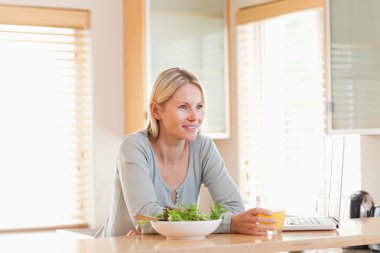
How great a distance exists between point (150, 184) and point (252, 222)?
396 millimetres

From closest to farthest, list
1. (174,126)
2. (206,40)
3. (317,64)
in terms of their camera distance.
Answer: (174,126), (317,64), (206,40)

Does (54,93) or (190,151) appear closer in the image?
(190,151)

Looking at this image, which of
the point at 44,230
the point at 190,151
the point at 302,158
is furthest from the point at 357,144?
the point at 44,230

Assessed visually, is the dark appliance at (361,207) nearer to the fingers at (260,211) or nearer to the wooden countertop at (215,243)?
the wooden countertop at (215,243)

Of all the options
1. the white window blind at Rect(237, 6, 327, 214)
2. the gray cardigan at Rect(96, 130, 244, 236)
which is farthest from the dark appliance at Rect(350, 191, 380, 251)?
the white window blind at Rect(237, 6, 327, 214)

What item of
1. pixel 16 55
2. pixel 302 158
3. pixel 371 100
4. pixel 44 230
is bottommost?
pixel 44 230

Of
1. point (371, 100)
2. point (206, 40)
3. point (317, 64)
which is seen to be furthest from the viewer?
point (206, 40)

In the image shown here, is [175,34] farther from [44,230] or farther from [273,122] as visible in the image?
[44,230]

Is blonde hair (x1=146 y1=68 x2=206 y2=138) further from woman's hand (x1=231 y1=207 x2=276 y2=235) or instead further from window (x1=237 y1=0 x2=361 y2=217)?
window (x1=237 y1=0 x2=361 y2=217)

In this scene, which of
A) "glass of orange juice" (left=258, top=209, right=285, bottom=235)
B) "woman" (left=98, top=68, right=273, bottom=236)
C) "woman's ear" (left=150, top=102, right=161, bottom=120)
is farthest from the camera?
"woman's ear" (left=150, top=102, right=161, bottom=120)

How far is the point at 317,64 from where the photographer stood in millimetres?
4375

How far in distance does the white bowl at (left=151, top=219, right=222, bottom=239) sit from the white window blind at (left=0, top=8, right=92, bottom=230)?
7.71 ft

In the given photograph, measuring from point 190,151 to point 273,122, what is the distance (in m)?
1.92

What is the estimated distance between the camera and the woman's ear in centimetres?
274
